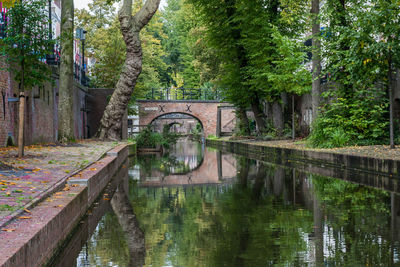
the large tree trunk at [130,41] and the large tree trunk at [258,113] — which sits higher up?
the large tree trunk at [130,41]

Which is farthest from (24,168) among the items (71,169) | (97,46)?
Result: (97,46)

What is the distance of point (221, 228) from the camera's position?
5965 millimetres

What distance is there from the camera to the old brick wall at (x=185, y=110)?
46.7 metres

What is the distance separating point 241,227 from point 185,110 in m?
42.5

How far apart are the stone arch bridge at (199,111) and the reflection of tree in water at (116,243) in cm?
3871

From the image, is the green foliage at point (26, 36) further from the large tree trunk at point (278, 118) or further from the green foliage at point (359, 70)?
the large tree trunk at point (278, 118)

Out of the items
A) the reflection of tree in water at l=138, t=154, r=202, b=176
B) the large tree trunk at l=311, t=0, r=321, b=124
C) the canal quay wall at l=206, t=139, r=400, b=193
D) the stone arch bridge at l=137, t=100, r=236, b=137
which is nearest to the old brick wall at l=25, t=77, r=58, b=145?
the reflection of tree in water at l=138, t=154, r=202, b=176

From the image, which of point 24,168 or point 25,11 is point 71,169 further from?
point 25,11

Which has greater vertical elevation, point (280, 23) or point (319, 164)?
point (280, 23)

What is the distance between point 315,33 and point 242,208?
13493mm

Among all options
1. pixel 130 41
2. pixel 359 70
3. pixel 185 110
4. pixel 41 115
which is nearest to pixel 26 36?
pixel 41 115

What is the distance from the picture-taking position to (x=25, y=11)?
42.6 ft

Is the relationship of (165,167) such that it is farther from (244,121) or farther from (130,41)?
(244,121)

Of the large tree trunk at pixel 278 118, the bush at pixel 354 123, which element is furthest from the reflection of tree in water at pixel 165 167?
the large tree trunk at pixel 278 118
